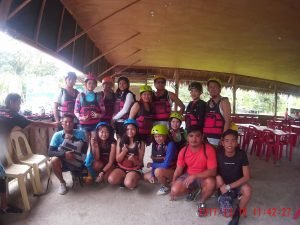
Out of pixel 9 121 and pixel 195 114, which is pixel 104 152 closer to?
pixel 9 121

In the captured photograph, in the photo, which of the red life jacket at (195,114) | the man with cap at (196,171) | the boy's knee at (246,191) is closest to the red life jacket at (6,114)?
the man with cap at (196,171)

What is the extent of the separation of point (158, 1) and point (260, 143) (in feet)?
12.4

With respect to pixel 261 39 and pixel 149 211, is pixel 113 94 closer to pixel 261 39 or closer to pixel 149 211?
pixel 149 211

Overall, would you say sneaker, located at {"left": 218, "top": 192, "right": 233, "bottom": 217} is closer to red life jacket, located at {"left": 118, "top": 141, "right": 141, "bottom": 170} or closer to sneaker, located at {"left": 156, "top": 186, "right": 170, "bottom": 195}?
sneaker, located at {"left": 156, "top": 186, "right": 170, "bottom": 195}

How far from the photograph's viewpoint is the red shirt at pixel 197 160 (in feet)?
9.44

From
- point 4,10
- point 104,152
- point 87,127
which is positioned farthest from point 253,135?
point 4,10

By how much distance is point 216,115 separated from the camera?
3273 mm

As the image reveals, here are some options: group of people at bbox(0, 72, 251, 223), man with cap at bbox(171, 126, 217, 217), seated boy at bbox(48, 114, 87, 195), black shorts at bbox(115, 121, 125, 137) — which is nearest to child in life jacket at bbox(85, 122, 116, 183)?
group of people at bbox(0, 72, 251, 223)

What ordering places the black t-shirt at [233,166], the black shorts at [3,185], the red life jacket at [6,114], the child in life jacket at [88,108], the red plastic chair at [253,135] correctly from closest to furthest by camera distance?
the black shorts at [3,185]
the black t-shirt at [233,166]
the red life jacket at [6,114]
the child in life jacket at [88,108]
the red plastic chair at [253,135]

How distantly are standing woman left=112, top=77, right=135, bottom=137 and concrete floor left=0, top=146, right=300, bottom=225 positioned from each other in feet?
2.97

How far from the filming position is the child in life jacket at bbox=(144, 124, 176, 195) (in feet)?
10.5

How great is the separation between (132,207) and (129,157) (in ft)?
2.21

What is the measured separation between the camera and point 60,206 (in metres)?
2.87

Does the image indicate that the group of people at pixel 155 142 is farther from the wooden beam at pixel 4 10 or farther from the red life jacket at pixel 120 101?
the wooden beam at pixel 4 10
